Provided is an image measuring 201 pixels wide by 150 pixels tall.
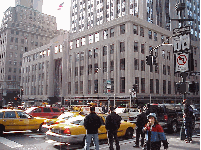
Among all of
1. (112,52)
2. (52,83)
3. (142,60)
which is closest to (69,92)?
(52,83)

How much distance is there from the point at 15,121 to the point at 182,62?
10452 mm

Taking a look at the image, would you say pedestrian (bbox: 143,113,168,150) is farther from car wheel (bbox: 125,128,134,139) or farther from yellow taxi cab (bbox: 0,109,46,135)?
yellow taxi cab (bbox: 0,109,46,135)

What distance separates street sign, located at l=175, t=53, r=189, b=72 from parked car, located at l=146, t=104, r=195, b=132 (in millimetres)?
3065

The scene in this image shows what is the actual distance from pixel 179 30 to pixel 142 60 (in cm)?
2794

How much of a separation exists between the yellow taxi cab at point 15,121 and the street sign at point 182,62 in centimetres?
938

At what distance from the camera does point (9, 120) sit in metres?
13.7

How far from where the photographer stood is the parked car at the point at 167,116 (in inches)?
553

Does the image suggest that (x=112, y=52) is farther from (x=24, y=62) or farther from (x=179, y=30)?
(x=24, y=62)

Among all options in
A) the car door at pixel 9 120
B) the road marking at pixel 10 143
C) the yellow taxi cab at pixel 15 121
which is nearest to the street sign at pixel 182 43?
the road marking at pixel 10 143

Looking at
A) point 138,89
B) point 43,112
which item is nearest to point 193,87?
point 43,112

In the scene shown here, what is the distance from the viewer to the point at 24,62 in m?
73.8

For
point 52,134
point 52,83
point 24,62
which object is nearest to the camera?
point 52,134

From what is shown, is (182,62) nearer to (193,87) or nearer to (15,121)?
(193,87)

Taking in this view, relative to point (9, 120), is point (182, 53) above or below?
above
